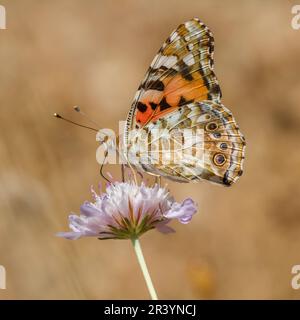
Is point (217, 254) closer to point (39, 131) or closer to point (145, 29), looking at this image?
point (39, 131)

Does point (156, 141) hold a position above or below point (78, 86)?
below

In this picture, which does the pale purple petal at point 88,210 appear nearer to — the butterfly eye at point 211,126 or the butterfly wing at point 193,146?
the butterfly wing at point 193,146

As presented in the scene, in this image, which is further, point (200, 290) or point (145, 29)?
point (145, 29)

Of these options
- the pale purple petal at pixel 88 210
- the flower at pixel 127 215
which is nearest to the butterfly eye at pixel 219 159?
the flower at pixel 127 215

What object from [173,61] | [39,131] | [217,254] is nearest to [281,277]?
[217,254]

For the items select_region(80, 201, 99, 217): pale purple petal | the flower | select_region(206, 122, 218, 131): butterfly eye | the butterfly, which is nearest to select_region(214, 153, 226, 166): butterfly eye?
the butterfly

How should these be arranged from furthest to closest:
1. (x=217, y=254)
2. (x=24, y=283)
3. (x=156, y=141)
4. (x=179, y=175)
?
(x=217, y=254), (x=24, y=283), (x=156, y=141), (x=179, y=175)
